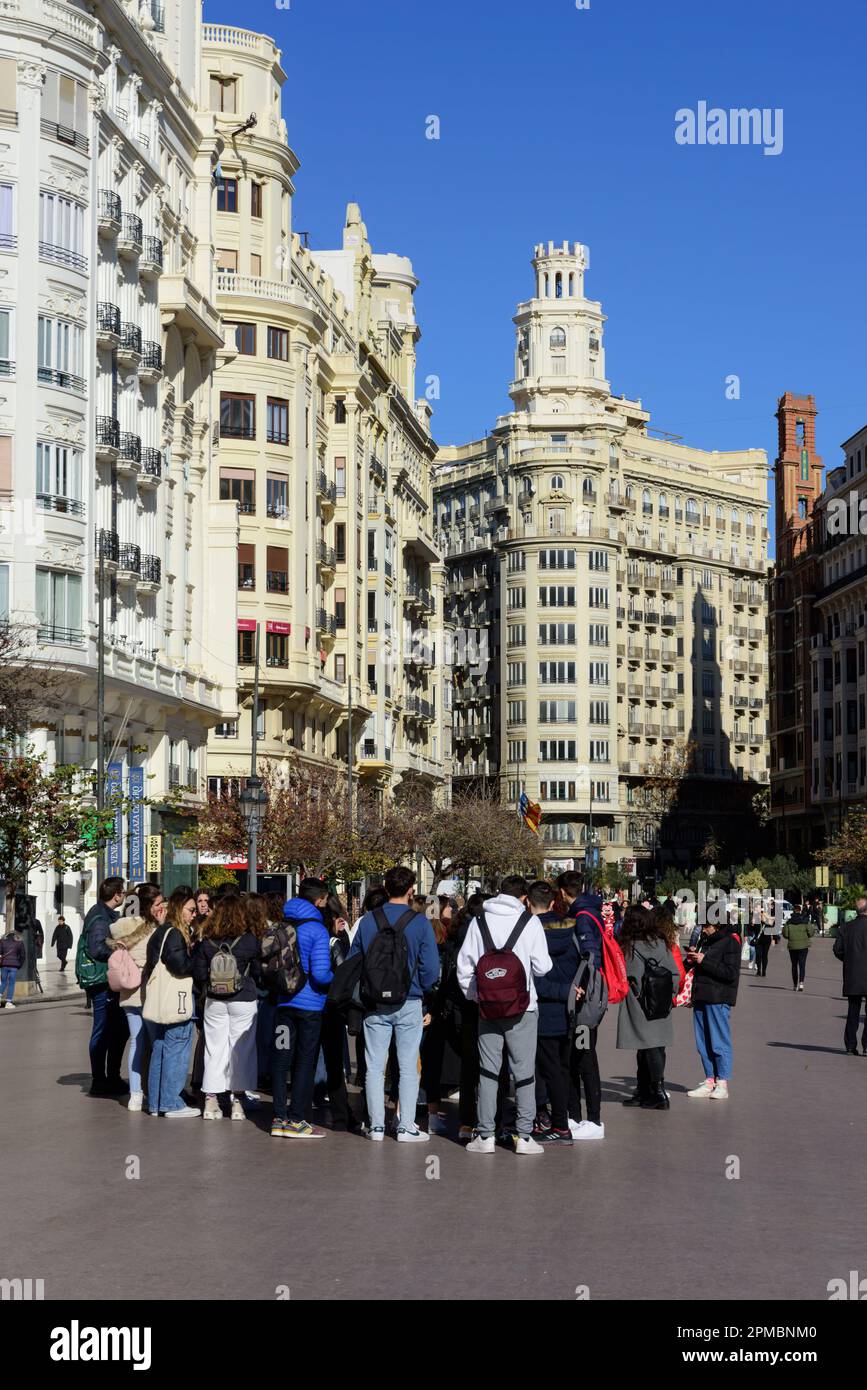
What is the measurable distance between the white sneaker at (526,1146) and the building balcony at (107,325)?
3562cm

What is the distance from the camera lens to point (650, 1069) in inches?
640

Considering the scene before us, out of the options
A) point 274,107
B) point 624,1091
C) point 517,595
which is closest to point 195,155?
point 274,107

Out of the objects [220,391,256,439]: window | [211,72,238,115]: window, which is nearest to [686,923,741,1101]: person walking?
[220,391,256,439]: window

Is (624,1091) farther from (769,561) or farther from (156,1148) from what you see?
(769,561)

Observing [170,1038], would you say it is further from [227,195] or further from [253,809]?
[227,195]

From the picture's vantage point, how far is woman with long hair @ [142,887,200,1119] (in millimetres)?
15281

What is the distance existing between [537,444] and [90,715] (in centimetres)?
8574

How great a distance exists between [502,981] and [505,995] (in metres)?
0.09

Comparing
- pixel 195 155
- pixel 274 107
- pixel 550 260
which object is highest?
pixel 550 260

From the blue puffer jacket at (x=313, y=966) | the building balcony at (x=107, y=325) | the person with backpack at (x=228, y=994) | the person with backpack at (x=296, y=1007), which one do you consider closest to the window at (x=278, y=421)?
the building balcony at (x=107, y=325)

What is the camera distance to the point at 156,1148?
13430mm

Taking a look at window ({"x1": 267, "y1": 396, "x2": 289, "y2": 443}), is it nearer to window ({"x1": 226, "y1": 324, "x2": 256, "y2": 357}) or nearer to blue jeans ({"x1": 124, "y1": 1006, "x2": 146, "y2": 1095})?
window ({"x1": 226, "y1": 324, "x2": 256, "y2": 357})

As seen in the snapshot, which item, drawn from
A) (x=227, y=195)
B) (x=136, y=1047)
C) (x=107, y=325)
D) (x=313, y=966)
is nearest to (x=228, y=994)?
(x=313, y=966)

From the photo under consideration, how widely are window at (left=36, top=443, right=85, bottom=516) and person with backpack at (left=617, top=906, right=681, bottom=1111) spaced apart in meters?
29.1
